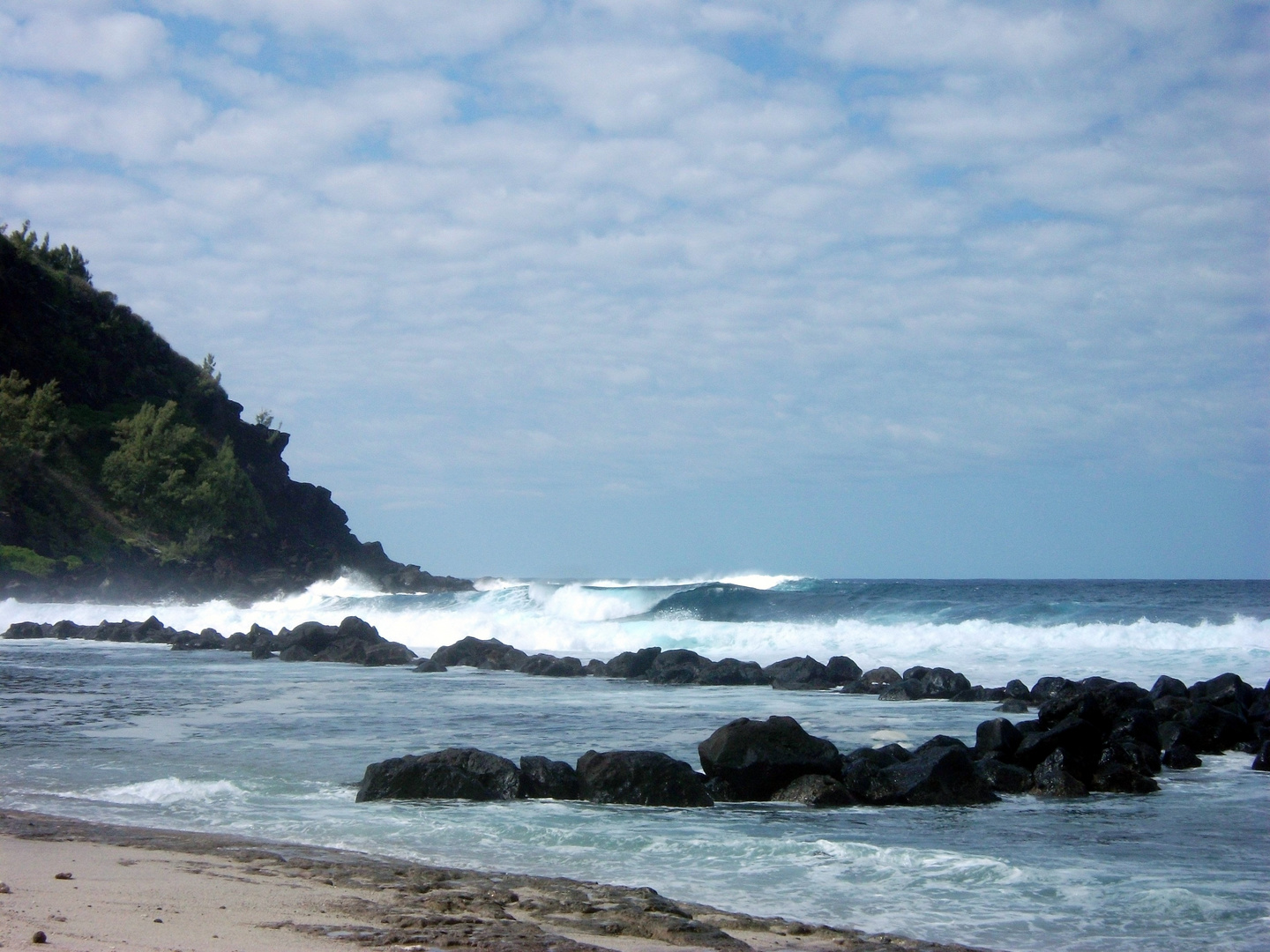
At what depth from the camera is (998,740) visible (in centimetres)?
1288

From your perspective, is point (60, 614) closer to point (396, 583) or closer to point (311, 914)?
point (396, 583)

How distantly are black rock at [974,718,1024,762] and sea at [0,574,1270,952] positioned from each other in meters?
1.31

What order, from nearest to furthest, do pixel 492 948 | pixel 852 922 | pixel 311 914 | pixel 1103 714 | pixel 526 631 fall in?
pixel 492 948 → pixel 311 914 → pixel 852 922 → pixel 1103 714 → pixel 526 631

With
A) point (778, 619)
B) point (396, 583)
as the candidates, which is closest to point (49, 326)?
point (396, 583)

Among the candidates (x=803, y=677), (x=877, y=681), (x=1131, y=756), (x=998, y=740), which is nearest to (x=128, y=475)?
(x=803, y=677)

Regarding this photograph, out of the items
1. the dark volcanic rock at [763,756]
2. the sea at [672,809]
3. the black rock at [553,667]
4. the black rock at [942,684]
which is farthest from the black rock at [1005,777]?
the black rock at [553,667]

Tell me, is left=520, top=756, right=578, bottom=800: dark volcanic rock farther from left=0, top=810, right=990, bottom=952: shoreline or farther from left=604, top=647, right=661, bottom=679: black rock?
left=604, top=647, right=661, bottom=679: black rock

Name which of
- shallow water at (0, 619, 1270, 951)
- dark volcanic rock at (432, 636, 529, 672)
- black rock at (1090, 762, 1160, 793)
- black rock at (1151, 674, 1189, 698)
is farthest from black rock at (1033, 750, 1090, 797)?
dark volcanic rock at (432, 636, 529, 672)

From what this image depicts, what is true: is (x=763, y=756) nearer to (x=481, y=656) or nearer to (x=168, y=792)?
(x=168, y=792)

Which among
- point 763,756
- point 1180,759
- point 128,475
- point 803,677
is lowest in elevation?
point 1180,759

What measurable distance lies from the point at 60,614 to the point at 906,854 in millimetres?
47014

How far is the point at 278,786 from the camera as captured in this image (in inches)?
440

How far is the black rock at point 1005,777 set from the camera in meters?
12.0

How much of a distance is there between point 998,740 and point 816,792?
298cm
